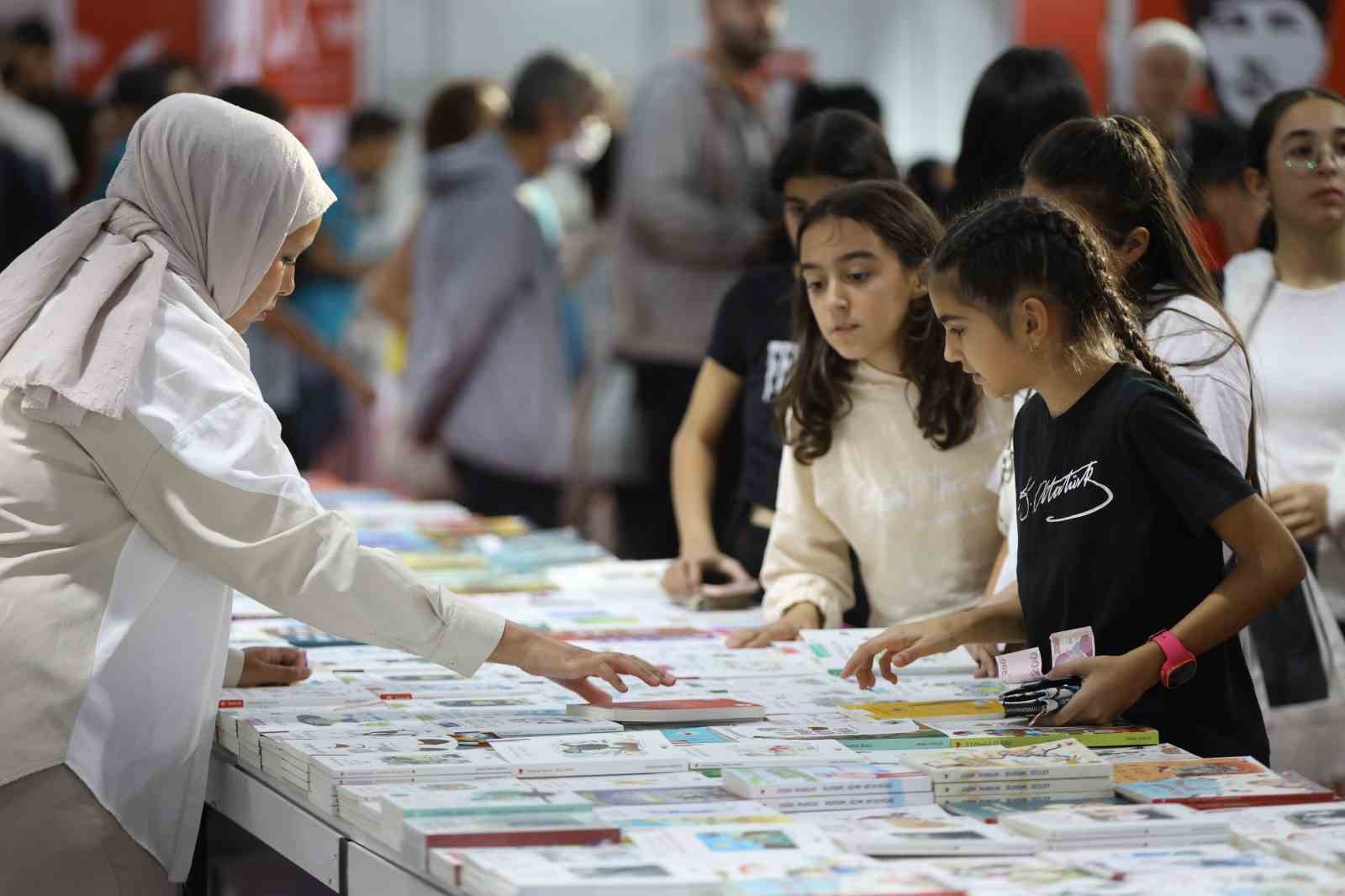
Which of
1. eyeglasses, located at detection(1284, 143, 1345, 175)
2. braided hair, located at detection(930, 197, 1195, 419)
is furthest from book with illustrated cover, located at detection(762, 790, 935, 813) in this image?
eyeglasses, located at detection(1284, 143, 1345, 175)

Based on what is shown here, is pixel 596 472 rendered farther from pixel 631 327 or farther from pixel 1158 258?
pixel 1158 258

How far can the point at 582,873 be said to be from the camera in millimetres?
1836

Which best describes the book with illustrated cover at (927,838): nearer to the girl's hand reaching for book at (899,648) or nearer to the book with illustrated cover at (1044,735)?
the book with illustrated cover at (1044,735)

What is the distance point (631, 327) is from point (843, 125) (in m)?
2.46

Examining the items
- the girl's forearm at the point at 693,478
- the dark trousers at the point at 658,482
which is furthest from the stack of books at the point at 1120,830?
the dark trousers at the point at 658,482

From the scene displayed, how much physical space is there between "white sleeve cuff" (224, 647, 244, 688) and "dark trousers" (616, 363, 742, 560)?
249cm

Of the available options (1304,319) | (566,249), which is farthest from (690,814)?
(566,249)

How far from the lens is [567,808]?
6.76ft

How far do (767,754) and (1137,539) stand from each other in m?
0.57

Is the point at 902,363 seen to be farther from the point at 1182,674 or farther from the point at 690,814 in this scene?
the point at 690,814

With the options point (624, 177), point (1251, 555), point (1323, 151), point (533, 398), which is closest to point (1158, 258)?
point (1251, 555)

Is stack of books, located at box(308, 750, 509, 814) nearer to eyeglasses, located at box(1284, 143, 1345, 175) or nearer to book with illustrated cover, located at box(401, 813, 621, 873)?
book with illustrated cover, located at box(401, 813, 621, 873)

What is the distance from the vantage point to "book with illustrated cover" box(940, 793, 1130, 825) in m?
2.12

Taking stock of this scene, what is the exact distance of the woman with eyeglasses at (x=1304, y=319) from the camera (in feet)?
12.1
